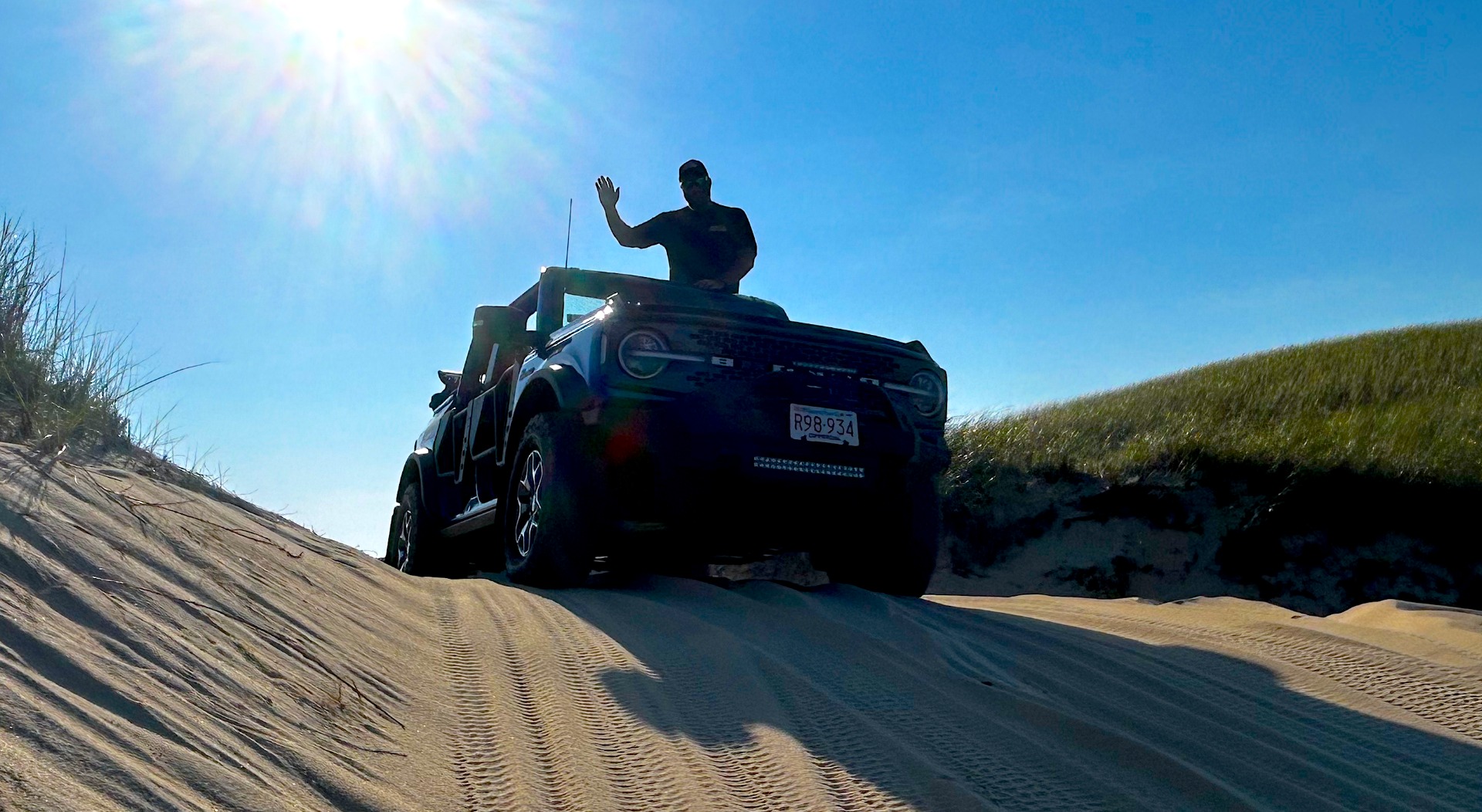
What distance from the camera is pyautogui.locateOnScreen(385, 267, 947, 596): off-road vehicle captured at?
5367 millimetres

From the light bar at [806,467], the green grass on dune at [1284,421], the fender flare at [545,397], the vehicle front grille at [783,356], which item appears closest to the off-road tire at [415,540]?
the fender flare at [545,397]

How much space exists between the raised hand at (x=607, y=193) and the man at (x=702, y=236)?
0.37 metres

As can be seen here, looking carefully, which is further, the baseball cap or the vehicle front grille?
the baseball cap

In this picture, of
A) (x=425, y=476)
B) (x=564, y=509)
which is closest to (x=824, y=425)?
(x=564, y=509)

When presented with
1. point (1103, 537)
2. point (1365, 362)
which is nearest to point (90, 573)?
point (1103, 537)

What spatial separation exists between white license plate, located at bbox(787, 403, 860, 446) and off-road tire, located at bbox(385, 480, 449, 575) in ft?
12.9

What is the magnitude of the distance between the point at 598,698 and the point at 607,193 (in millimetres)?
5121

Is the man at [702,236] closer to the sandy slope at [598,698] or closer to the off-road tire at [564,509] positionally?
the off-road tire at [564,509]

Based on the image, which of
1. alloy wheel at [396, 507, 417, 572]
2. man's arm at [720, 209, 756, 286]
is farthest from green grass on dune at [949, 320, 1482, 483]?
alloy wheel at [396, 507, 417, 572]

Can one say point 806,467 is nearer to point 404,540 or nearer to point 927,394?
point 927,394

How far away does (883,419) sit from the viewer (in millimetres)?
5742

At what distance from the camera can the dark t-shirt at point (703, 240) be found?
24.0 ft

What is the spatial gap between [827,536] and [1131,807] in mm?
3411

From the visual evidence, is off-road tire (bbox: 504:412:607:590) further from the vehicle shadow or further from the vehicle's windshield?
the vehicle's windshield
